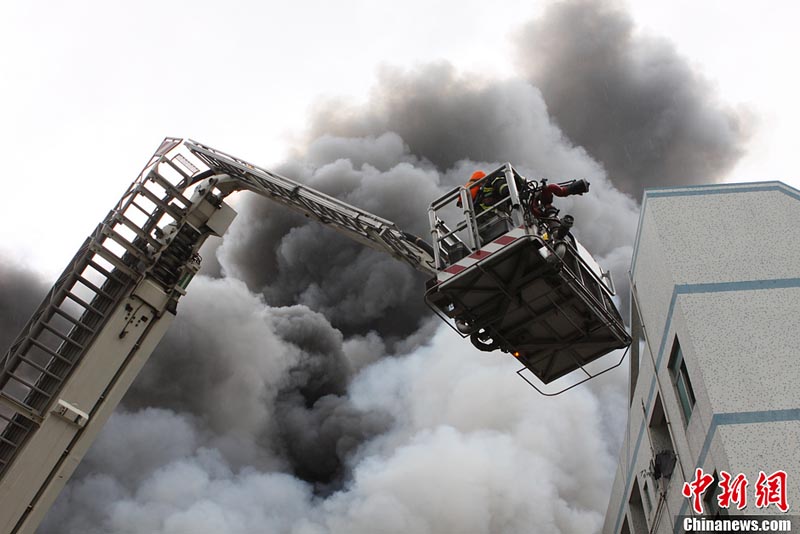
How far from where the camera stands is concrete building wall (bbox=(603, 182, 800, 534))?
29.5 feet

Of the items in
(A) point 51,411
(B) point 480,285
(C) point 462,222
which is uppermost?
(C) point 462,222

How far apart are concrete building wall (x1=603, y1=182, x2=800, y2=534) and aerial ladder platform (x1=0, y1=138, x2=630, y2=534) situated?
1232 mm

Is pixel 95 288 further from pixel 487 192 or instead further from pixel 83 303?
pixel 487 192

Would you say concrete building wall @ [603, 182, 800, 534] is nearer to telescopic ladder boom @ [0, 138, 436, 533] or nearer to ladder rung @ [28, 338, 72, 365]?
telescopic ladder boom @ [0, 138, 436, 533]

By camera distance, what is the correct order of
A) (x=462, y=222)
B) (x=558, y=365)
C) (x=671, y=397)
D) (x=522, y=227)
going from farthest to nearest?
(x=671, y=397) < (x=558, y=365) < (x=462, y=222) < (x=522, y=227)

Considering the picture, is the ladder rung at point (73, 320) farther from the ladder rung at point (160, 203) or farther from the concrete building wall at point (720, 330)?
the concrete building wall at point (720, 330)

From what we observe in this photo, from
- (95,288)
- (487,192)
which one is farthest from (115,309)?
(487,192)

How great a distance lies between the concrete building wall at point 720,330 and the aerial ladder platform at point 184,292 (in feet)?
4.04

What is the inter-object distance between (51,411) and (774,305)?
10.4 meters

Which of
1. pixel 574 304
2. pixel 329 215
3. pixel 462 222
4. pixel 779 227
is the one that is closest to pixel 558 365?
pixel 574 304

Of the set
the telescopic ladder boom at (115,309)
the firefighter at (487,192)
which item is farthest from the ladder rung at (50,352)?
the firefighter at (487,192)

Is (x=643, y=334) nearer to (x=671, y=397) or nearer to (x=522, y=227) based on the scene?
(x=671, y=397)

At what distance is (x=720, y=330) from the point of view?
9.98 metres

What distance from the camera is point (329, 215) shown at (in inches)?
510
